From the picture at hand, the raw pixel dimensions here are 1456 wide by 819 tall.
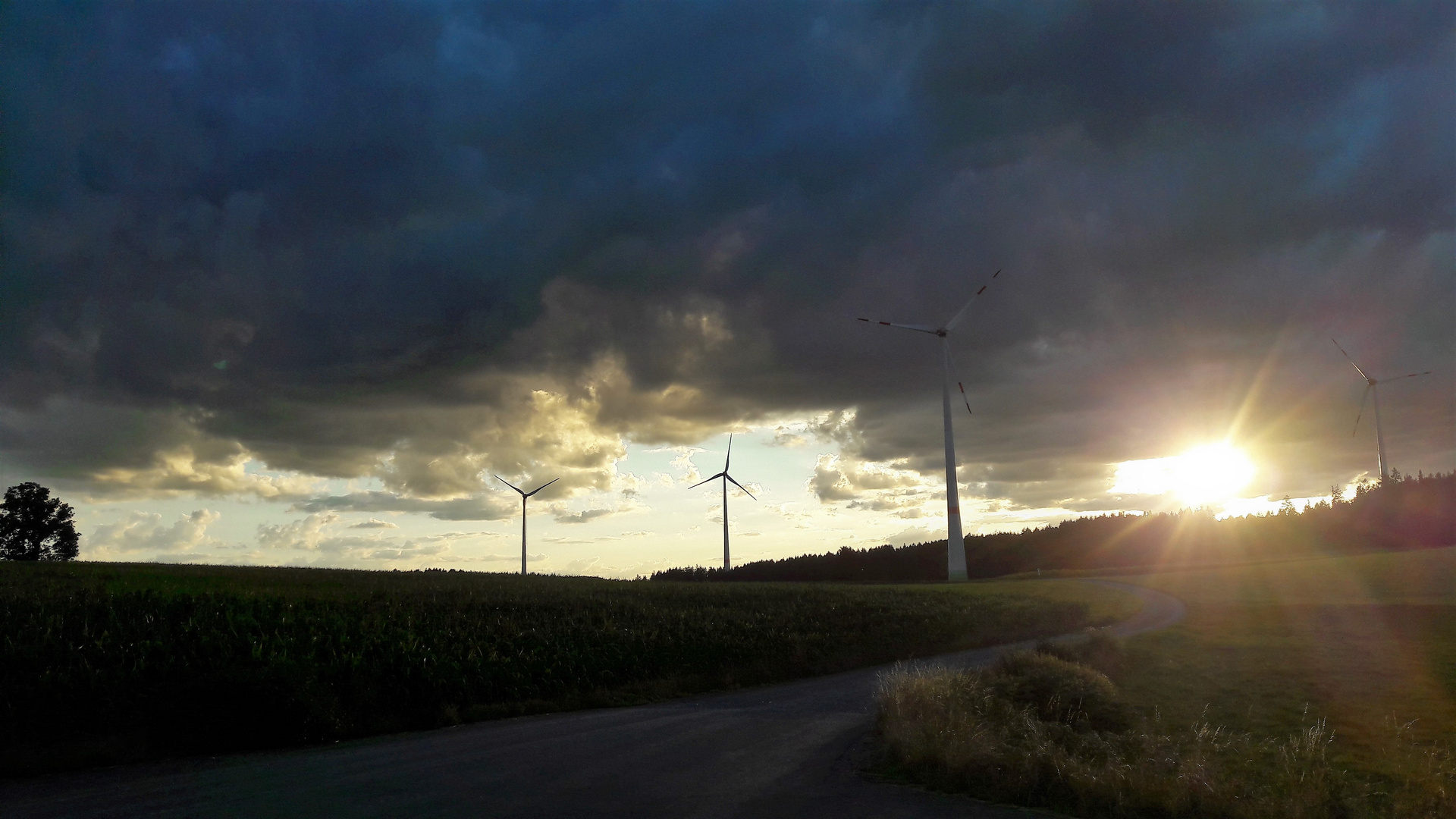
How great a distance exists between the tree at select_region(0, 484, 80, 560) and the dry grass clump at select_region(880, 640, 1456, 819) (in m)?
106

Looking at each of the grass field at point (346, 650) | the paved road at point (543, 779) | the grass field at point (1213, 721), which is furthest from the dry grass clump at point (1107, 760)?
the grass field at point (346, 650)

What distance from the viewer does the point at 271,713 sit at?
2016 centimetres

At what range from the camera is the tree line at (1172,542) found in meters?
106

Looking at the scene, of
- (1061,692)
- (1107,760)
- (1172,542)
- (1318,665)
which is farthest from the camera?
(1172,542)

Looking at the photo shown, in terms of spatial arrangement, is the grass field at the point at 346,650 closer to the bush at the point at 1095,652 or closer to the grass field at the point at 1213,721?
the bush at the point at 1095,652

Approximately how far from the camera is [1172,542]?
5463 inches

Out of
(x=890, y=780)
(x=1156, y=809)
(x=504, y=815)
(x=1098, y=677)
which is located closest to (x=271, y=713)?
(x=504, y=815)

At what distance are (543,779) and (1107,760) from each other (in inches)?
392

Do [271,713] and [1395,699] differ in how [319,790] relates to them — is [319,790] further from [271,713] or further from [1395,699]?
[1395,699]

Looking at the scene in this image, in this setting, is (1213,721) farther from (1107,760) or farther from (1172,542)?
(1172,542)

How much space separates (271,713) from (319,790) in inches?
279

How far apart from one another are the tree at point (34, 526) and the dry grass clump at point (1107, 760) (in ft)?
349

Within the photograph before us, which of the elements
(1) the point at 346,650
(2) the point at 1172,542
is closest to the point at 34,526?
(1) the point at 346,650

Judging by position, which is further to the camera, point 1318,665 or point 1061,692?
point 1318,665
